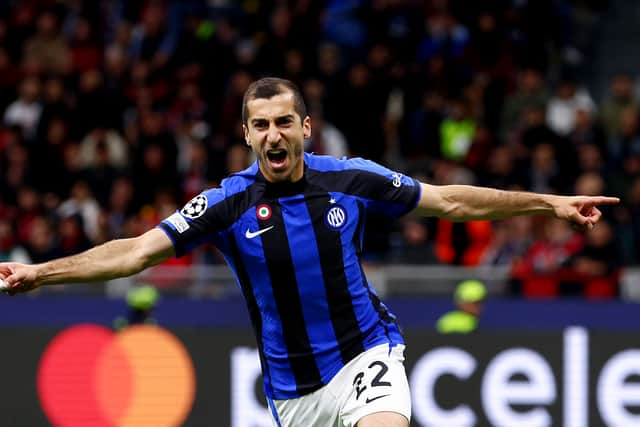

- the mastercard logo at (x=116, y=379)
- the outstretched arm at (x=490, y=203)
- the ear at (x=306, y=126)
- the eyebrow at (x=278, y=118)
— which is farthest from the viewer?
the mastercard logo at (x=116, y=379)

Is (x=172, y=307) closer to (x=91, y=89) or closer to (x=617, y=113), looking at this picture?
(x=91, y=89)

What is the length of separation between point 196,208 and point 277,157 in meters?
0.46

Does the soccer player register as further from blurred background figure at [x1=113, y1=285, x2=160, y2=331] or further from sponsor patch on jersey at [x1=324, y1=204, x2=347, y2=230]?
blurred background figure at [x1=113, y1=285, x2=160, y2=331]

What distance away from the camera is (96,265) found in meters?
6.17

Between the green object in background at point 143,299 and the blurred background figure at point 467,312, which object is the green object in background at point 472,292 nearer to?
the blurred background figure at point 467,312

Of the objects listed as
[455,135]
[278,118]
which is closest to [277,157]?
[278,118]

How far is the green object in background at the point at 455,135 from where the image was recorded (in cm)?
1556

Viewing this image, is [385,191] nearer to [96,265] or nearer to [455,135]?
[96,265]

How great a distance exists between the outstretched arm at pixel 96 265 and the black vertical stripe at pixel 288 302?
483mm

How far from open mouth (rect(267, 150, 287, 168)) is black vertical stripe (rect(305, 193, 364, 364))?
25cm

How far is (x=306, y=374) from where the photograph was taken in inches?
258

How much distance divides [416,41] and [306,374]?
1077 centimetres

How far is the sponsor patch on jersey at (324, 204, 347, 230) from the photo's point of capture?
21.4 ft

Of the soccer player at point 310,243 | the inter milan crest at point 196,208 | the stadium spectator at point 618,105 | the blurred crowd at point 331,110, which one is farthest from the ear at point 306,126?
the stadium spectator at point 618,105
